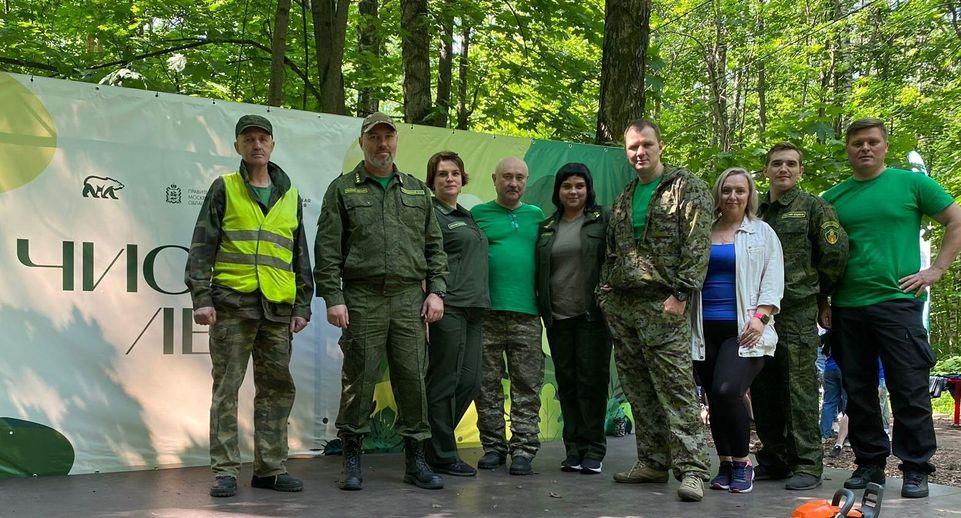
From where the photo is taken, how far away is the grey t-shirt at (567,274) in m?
4.48

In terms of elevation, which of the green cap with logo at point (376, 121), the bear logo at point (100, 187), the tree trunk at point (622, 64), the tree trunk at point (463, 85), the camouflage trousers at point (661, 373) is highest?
the tree trunk at point (463, 85)

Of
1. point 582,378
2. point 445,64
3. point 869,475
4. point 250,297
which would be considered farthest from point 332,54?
point 869,475

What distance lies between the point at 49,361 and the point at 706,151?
470 centimetres

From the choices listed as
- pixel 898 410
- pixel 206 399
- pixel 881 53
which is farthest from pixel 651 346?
pixel 881 53

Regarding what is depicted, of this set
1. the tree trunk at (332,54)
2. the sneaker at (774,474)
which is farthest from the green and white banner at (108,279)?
the sneaker at (774,474)

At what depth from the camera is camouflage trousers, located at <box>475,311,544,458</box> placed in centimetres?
462

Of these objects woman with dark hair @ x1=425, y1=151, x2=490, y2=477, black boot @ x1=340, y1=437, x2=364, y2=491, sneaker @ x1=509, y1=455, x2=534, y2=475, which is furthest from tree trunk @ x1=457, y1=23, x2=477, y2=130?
black boot @ x1=340, y1=437, x2=364, y2=491

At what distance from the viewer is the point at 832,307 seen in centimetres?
430

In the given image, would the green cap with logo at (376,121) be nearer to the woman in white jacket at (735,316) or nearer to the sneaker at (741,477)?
the woman in white jacket at (735,316)

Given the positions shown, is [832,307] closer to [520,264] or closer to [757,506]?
[757,506]

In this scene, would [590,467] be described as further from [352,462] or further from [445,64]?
[445,64]

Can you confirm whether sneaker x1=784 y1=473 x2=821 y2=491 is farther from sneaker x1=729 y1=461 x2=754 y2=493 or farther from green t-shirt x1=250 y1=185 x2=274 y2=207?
green t-shirt x1=250 y1=185 x2=274 y2=207

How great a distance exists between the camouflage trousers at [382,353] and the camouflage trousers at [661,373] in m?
1.02

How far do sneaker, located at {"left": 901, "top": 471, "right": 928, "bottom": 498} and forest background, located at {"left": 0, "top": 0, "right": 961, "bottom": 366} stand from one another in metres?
2.68
